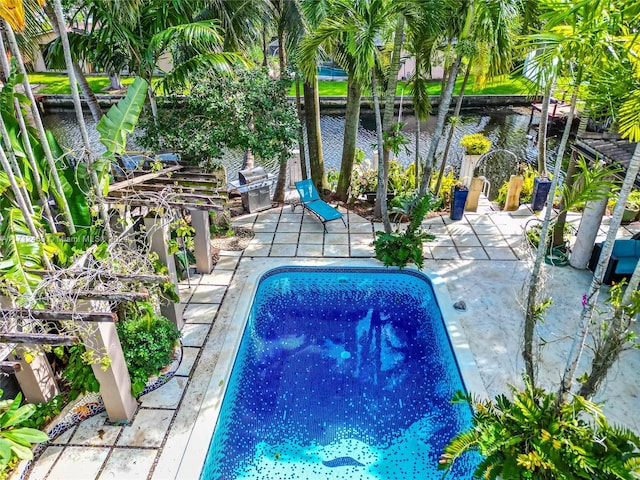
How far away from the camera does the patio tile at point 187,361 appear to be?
7.08 m

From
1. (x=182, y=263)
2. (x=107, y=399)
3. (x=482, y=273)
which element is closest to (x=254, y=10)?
(x=182, y=263)

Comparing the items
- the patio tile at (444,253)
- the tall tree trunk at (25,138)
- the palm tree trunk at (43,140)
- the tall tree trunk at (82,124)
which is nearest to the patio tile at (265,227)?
the patio tile at (444,253)

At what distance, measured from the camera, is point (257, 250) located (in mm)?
10438

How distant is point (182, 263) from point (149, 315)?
2.62 meters

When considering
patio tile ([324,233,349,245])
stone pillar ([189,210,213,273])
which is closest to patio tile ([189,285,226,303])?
stone pillar ([189,210,213,273])

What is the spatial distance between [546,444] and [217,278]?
6.80 m

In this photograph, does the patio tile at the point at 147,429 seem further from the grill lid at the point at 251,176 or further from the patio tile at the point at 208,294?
the grill lid at the point at 251,176

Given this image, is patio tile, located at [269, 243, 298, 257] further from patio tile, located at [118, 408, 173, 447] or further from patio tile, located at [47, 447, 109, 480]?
patio tile, located at [47, 447, 109, 480]

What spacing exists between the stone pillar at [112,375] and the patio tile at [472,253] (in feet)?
23.6

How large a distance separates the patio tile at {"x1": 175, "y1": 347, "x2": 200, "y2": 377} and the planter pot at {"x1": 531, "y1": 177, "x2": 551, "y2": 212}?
9364mm

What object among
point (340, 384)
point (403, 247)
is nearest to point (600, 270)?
point (340, 384)

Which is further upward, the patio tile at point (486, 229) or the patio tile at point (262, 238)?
the patio tile at point (486, 229)

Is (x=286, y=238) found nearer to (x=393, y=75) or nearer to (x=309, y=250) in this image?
(x=309, y=250)

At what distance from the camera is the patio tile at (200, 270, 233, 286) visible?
9.33m
